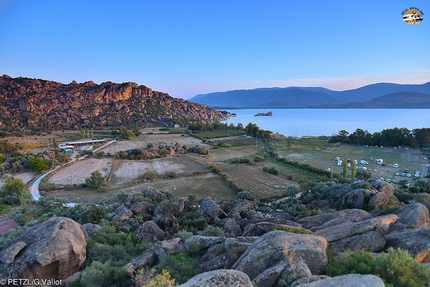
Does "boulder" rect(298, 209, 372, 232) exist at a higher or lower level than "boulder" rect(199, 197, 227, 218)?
higher

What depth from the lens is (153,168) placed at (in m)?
44.9

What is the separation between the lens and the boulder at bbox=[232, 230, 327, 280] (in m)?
8.14

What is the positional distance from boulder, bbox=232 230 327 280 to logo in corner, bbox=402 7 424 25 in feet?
98.5

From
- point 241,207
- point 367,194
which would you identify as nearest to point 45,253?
point 241,207

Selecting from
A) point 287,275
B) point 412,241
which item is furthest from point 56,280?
point 412,241

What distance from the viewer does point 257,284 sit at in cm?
742

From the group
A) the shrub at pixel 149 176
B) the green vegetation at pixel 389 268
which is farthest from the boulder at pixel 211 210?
the shrub at pixel 149 176

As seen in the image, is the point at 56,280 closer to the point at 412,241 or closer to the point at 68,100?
the point at 412,241

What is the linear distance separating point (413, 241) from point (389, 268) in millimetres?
3597

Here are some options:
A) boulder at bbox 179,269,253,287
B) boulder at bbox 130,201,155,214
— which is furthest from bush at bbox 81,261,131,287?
boulder at bbox 130,201,155,214

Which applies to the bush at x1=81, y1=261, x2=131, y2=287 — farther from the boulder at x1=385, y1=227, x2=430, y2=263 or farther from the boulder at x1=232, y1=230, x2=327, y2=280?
the boulder at x1=385, y1=227, x2=430, y2=263

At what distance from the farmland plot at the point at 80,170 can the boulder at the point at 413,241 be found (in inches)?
1532

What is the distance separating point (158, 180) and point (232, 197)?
12937 mm

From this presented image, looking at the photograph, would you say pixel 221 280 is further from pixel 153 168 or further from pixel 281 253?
pixel 153 168
